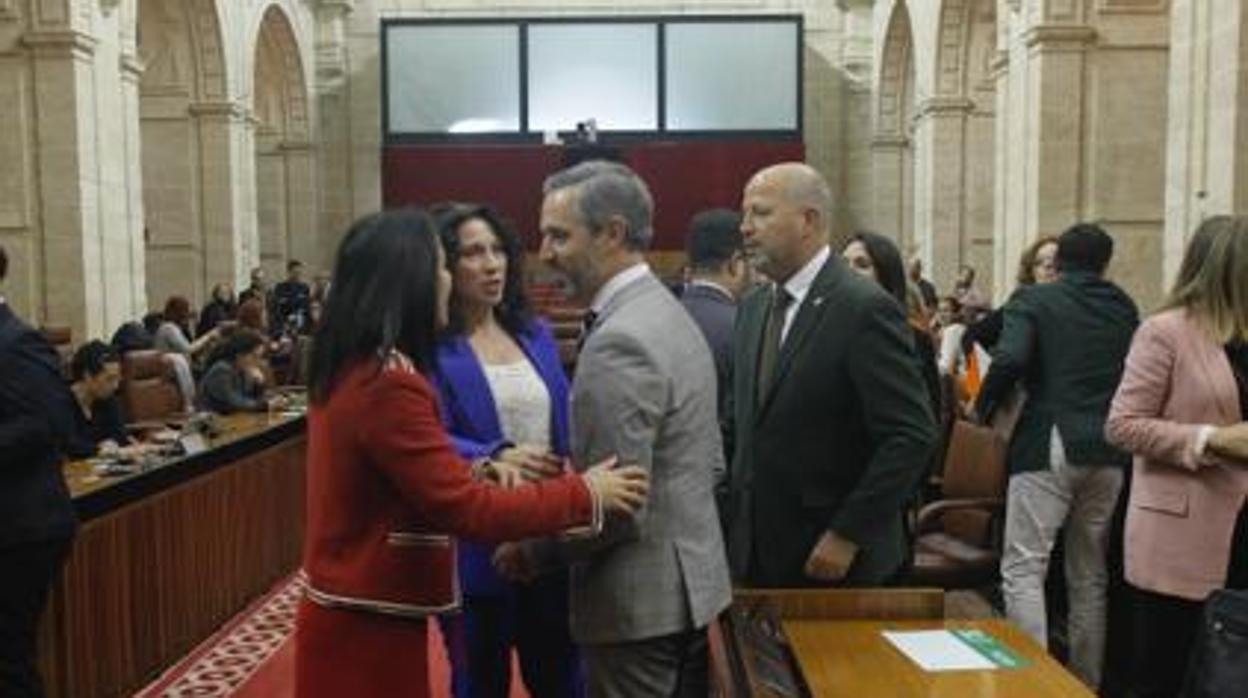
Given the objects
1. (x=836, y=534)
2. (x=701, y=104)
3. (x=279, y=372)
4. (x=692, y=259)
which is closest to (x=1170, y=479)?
(x=836, y=534)

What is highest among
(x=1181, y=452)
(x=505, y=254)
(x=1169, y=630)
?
(x=505, y=254)

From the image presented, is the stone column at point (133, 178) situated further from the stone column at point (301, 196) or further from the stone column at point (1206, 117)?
the stone column at point (1206, 117)

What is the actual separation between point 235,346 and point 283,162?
12.3 meters

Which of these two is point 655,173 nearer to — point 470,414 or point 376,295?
point 470,414

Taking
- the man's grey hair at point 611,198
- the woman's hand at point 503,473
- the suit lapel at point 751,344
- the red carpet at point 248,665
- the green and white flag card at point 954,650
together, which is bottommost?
the red carpet at point 248,665

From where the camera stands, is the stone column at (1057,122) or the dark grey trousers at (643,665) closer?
the dark grey trousers at (643,665)

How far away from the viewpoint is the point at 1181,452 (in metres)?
3.04

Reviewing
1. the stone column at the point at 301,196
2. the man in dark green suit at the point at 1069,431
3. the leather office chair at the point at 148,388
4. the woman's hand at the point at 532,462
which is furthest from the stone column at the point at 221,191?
the woman's hand at the point at 532,462

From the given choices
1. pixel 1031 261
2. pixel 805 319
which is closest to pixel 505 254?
pixel 805 319

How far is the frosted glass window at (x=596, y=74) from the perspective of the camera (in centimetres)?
1920

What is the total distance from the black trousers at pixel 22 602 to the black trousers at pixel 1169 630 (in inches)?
109

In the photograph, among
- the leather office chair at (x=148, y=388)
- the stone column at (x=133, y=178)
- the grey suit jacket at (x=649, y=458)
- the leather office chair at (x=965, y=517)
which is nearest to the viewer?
the grey suit jacket at (x=649, y=458)

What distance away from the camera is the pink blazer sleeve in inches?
120

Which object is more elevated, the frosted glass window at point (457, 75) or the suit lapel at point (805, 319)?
the frosted glass window at point (457, 75)
